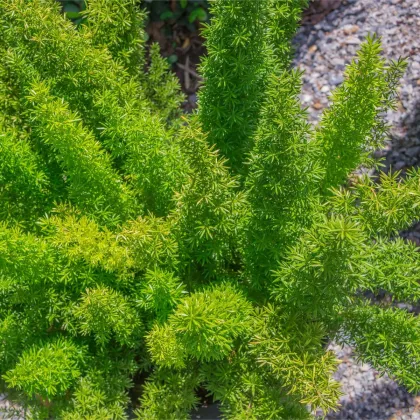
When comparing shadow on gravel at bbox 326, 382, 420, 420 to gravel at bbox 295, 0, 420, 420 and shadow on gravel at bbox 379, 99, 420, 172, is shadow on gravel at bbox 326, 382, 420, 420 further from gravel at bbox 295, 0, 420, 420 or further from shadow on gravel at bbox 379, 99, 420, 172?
shadow on gravel at bbox 379, 99, 420, 172

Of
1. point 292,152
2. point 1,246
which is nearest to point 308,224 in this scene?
point 292,152

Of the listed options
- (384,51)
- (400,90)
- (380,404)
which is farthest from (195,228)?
(384,51)

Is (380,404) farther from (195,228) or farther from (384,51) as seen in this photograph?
(384,51)

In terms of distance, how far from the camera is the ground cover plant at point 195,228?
109cm

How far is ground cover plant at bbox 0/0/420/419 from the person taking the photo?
3.58 feet

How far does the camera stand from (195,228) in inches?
47.9

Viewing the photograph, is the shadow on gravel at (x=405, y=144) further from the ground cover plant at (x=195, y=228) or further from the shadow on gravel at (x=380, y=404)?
the shadow on gravel at (x=380, y=404)

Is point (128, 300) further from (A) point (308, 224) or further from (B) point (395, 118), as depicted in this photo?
(B) point (395, 118)

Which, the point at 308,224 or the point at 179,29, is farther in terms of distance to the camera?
the point at 179,29

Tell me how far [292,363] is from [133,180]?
0.67m

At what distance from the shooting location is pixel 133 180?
4.67 ft

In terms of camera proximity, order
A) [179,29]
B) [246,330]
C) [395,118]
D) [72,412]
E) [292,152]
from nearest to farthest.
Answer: [292,152] < [246,330] < [72,412] < [395,118] < [179,29]

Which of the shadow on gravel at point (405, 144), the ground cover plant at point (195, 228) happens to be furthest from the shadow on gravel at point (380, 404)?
the shadow on gravel at point (405, 144)

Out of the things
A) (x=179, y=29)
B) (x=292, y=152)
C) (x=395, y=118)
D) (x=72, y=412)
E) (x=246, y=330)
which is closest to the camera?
(x=292, y=152)
